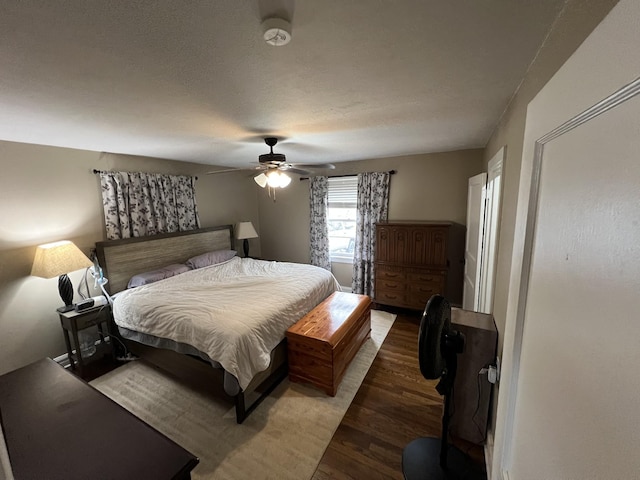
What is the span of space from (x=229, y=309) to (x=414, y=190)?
3077 millimetres

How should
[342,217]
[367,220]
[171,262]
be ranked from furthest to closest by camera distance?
[342,217] → [367,220] → [171,262]

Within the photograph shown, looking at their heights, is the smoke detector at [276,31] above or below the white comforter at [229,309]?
above

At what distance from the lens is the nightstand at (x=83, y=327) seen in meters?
2.44

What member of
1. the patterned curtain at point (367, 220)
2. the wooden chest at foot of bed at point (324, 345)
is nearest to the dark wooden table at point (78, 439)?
the wooden chest at foot of bed at point (324, 345)

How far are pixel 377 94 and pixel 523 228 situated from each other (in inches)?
46.8

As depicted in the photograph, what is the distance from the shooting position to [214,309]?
2.26 m

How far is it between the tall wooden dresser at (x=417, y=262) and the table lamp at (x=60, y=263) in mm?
3491

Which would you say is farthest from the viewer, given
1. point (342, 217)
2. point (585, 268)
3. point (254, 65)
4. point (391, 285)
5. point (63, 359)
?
point (342, 217)

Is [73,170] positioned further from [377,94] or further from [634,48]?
[634,48]

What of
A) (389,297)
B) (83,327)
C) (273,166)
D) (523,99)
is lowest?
(389,297)

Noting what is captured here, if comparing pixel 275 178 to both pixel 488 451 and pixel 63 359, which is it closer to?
pixel 488 451

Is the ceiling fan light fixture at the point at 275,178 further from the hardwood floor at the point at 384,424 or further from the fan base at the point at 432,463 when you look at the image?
the fan base at the point at 432,463

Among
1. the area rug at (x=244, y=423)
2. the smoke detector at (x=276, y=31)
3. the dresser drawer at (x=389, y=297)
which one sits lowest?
the area rug at (x=244, y=423)

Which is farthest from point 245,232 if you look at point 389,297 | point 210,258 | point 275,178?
point 389,297
